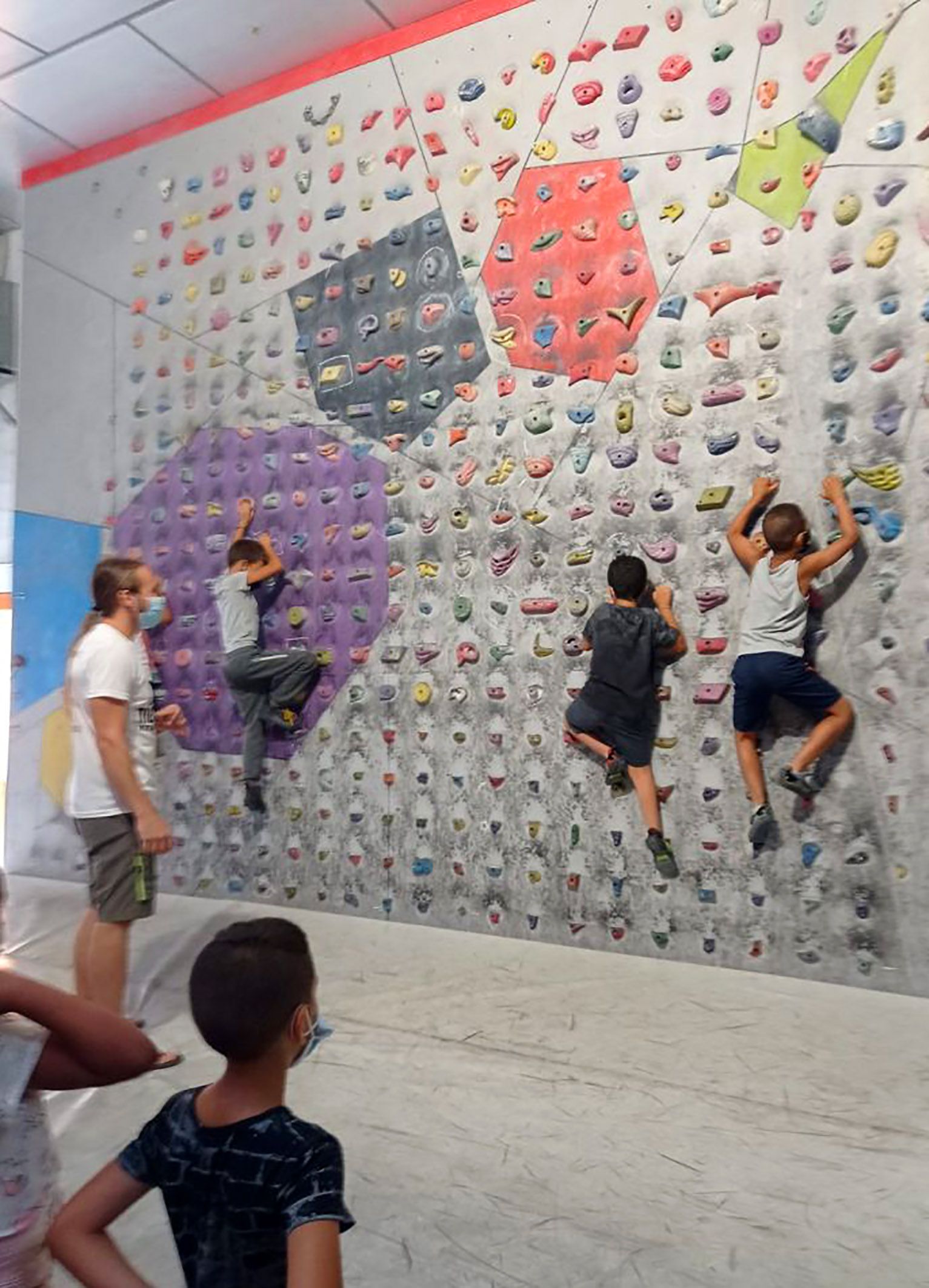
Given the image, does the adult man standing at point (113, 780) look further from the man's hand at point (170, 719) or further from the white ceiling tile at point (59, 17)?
the white ceiling tile at point (59, 17)

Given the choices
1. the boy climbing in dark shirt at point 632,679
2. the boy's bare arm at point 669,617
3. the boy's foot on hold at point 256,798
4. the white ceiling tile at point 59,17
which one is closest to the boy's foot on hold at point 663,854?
the boy climbing in dark shirt at point 632,679

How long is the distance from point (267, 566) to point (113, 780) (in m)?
1.68

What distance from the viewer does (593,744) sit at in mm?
3201

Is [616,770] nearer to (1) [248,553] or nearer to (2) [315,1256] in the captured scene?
(1) [248,553]

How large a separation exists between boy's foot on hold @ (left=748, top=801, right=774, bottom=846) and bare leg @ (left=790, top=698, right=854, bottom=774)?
6.3 inches

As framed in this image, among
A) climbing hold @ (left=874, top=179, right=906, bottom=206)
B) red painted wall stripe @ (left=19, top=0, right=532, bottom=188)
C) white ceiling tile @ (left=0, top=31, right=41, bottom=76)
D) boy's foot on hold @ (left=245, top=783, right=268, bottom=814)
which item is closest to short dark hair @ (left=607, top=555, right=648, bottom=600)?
climbing hold @ (left=874, top=179, right=906, bottom=206)

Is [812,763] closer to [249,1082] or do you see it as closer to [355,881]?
[355,881]

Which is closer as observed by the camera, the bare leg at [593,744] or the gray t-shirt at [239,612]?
the bare leg at [593,744]

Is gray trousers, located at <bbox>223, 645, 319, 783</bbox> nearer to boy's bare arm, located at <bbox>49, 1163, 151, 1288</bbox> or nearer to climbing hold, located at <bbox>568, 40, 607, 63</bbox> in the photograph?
climbing hold, located at <bbox>568, 40, 607, 63</bbox>

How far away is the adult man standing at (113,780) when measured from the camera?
2348 mm

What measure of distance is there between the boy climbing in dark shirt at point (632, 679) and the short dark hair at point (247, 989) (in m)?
2.19

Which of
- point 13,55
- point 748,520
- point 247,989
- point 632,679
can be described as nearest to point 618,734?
point 632,679

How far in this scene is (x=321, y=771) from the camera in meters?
3.82

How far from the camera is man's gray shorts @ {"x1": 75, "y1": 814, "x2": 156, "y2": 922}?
2.39 meters
